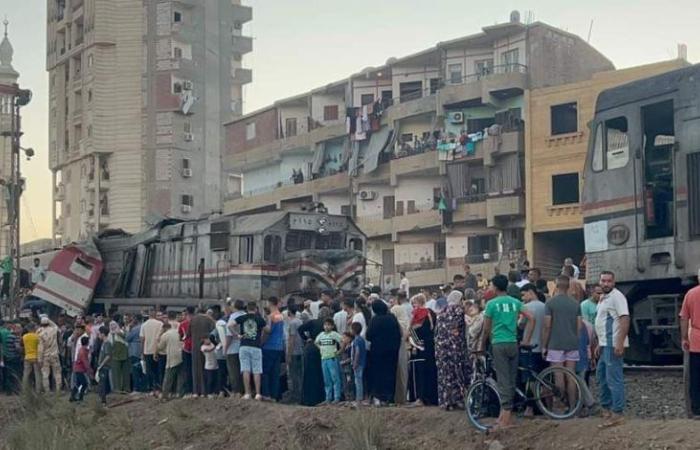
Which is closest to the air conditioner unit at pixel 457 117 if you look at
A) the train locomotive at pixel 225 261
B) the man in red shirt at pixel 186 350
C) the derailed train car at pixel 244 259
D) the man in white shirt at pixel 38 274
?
the train locomotive at pixel 225 261

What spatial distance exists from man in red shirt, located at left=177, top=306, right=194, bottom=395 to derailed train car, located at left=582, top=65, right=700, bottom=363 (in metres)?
7.47

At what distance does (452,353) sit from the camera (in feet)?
47.3

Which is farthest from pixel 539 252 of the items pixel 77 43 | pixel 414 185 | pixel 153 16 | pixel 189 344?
pixel 77 43

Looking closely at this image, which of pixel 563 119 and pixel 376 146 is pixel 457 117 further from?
pixel 563 119

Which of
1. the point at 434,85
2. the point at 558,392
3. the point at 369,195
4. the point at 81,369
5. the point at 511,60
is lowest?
the point at 81,369

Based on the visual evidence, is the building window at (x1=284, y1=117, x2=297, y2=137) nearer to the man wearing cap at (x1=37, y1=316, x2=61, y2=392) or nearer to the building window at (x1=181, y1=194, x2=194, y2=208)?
the building window at (x1=181, y1=194, x2=194, y2=208)

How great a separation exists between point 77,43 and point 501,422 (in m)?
66.0

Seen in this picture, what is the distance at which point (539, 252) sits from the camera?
44250 millimetres

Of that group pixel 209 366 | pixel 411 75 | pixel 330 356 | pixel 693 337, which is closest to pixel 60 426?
pixel 209 366

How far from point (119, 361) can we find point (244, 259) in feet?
14.9

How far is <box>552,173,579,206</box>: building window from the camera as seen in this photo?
141 ft

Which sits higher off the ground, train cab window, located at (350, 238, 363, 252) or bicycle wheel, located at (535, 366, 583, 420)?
train cab window, located at (350, 238, 363, 252)

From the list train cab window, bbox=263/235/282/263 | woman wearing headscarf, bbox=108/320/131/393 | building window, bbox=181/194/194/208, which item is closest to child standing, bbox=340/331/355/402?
woman wearing headscarf, bbox=108/320/131/393

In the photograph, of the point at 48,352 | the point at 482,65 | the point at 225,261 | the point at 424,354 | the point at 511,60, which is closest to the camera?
the point at 424,354
